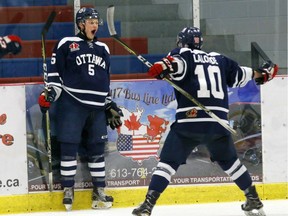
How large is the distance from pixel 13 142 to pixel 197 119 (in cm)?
131

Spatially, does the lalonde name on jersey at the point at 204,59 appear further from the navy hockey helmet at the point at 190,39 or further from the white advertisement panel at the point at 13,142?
the white advertisement panel at the point at 13,142

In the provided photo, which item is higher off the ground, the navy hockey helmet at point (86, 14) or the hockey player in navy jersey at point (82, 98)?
the navy hockey helmet at point (86, 14)

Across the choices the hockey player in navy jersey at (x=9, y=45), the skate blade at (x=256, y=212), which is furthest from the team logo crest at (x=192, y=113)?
the hockey player in navy jersey at (x=9, y=45)

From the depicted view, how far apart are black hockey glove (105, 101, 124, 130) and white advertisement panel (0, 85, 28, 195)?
21.0 inches

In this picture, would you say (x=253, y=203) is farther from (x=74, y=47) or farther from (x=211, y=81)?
(x=74, y=47)

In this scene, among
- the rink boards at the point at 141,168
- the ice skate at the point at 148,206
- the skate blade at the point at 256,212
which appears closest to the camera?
the ice skate at the point at 148,206

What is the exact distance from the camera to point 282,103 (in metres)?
5.58

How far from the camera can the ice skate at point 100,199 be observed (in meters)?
5.35

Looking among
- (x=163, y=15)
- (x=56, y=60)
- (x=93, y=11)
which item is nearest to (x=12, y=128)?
(x=56, y=60)

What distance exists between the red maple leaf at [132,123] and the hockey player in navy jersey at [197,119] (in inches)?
31.2

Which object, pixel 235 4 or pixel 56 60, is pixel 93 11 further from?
pixel 235 4

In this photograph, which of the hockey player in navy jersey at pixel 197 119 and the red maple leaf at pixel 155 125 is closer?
the hockey player in navy jersey at pixel 197 119

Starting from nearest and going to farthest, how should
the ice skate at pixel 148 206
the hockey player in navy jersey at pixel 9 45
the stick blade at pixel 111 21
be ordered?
the hockey player in navy jersey at pixel 9 45, the ice skate at pixel 148 206, the stick blade at pixel 111 21

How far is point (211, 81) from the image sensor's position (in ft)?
15.3
